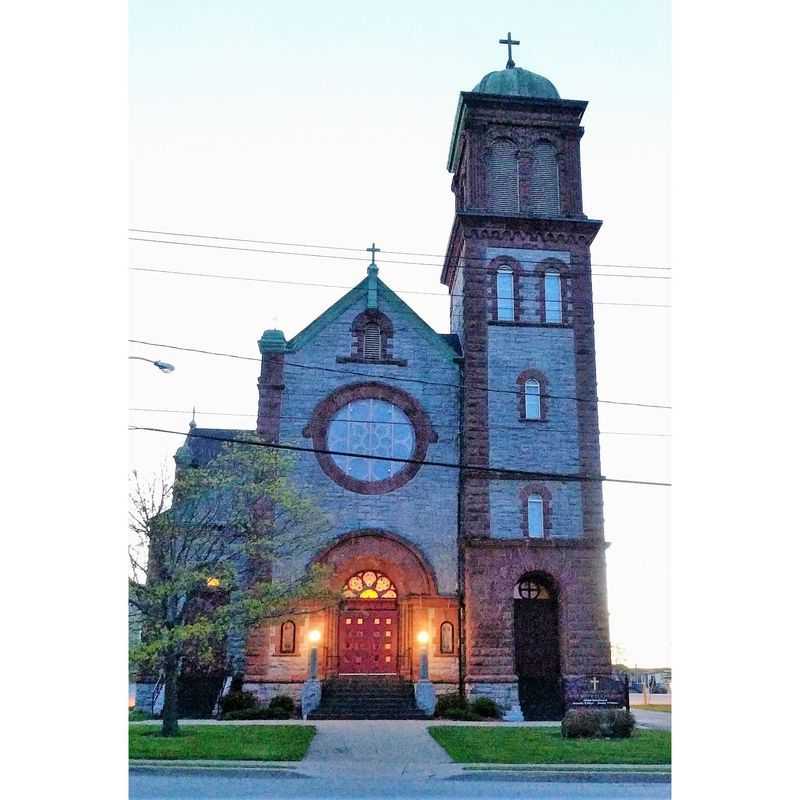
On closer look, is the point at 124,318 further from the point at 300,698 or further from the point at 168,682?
the point at 300,698

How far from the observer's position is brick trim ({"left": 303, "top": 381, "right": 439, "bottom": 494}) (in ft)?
75.0

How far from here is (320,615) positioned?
21938 mm

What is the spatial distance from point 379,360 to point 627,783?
13224 mm

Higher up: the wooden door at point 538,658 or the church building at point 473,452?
the church building at point 473,452

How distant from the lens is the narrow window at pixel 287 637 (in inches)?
859

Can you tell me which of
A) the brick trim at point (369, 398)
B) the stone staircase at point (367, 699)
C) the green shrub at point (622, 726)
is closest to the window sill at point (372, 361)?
the brick trim at point (369, 398)

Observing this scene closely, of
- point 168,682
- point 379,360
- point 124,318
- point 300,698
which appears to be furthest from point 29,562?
point 379,360

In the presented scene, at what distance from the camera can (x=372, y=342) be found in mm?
24219

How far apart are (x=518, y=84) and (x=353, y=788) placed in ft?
65.8

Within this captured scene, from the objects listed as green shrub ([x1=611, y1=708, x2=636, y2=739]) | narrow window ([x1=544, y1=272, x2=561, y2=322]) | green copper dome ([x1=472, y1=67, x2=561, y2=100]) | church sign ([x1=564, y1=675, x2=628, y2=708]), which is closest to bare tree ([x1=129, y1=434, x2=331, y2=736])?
church sign ([x1=564, y1=675, x2=628, y2=708])

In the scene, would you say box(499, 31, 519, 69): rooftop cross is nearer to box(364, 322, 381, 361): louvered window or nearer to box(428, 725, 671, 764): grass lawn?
box(364, 322, 381, 361): louvered window

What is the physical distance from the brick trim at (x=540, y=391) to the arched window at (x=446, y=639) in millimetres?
5316

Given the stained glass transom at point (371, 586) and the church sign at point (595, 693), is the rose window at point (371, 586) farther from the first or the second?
the church sign at point (595, 693)

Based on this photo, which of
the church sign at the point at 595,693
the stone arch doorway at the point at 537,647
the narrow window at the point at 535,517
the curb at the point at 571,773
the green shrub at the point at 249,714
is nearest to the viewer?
the curb at the point at 571,773
